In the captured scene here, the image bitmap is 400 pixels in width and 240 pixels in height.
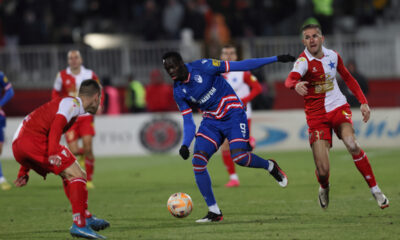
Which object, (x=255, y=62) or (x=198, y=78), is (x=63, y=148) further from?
(x=255, y=62)

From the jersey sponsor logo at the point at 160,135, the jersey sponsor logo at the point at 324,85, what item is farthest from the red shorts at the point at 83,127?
the jersey sponsor logo at the point at 160,135

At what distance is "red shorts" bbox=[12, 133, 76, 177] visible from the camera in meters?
7.82

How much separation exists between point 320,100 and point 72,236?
321cm

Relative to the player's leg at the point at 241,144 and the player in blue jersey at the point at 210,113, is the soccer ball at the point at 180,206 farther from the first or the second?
the player's leg at the point at 241,144

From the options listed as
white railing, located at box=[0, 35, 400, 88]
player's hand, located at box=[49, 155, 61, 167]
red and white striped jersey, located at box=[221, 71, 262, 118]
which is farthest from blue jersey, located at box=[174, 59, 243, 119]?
white railing, located at box=[0, 35, 400, 88]

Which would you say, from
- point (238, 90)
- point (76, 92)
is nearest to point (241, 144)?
point (238, 90)

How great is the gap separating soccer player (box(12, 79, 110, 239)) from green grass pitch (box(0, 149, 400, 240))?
1.43 ft

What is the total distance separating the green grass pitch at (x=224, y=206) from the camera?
790cm

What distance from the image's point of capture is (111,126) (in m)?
19.6

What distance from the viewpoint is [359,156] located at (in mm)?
8742

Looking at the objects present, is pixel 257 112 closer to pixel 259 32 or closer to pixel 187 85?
pixel 259 32

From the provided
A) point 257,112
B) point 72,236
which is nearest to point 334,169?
point 257,112

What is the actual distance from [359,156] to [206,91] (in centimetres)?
191

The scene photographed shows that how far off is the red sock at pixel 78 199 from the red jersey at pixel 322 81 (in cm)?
279
